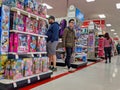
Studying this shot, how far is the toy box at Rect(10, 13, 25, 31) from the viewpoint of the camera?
10.6 ft

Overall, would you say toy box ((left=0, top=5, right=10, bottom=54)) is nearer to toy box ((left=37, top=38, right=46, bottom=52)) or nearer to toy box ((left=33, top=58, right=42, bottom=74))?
toy box ((left=33, top=58, right=42, bottom=74))

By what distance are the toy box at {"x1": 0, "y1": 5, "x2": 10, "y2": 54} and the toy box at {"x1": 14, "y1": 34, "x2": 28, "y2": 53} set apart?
0.59 ft

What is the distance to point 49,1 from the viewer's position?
12227 mm

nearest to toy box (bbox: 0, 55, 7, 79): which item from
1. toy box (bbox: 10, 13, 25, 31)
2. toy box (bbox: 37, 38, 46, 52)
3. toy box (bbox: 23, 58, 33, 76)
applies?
toy box (bbox: 23, 58, 33, 76)

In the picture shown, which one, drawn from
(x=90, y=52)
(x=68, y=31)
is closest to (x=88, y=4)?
(x=90, y=52)

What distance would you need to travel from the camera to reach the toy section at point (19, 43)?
3039mm

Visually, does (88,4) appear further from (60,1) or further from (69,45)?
(69,45)

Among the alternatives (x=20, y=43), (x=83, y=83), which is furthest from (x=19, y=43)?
(x=83, y=83)

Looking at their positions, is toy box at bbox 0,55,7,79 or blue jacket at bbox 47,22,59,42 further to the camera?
blue jacket at bbox 47,22,59,42

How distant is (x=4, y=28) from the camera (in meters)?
3.03

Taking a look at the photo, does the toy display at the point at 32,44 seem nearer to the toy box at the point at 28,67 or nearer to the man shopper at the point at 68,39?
the toy box at the point at 28,67

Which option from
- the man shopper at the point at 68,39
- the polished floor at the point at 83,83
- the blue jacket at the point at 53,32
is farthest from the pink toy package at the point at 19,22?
the man shopper at the point at 68,39

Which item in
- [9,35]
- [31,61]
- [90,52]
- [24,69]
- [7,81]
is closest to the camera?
[7,81]

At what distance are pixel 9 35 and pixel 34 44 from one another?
77cm
